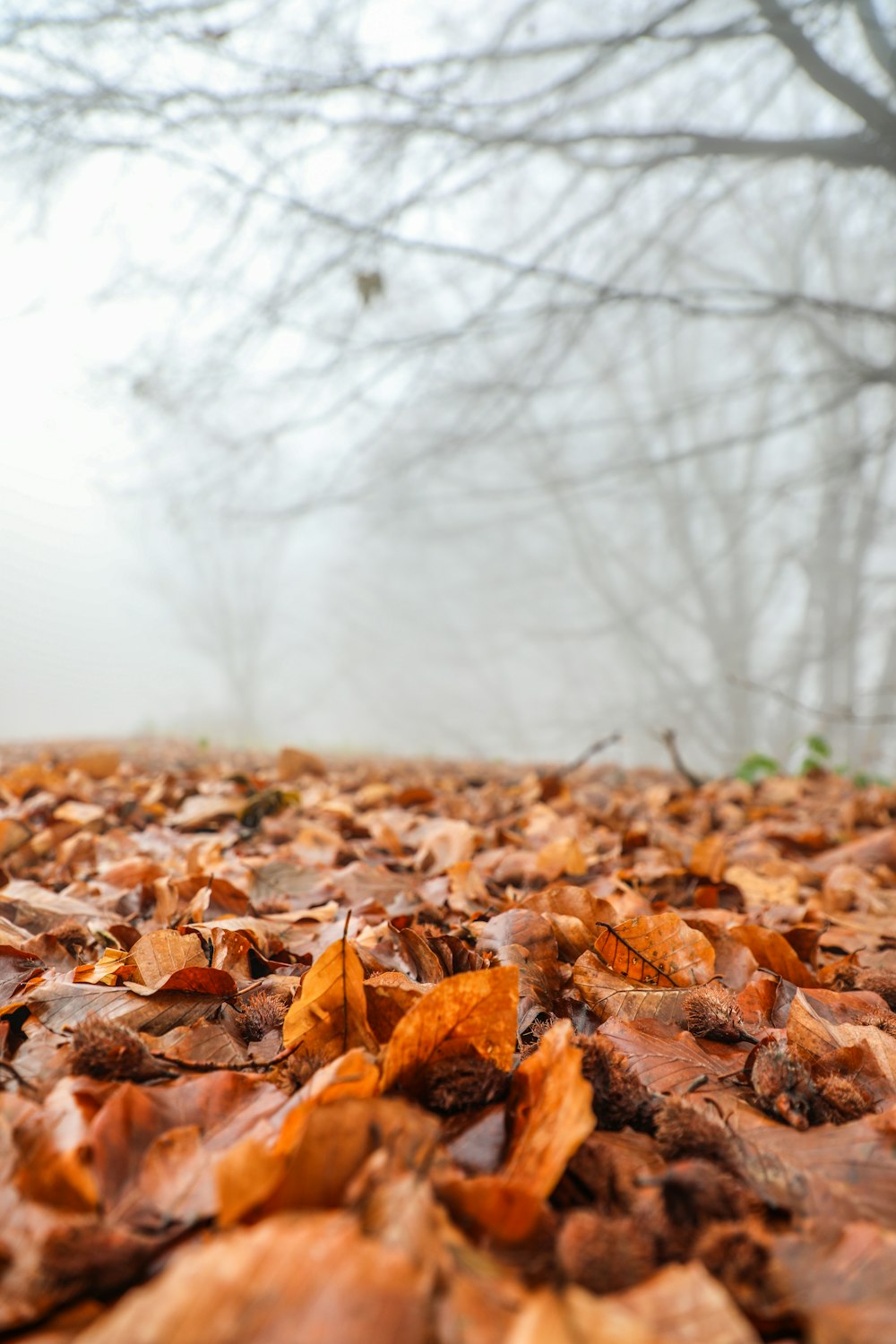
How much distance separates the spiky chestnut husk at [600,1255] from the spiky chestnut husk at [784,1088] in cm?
24

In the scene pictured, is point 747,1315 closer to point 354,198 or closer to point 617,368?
point 354,198

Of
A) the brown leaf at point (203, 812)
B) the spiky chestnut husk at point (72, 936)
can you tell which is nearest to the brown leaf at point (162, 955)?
the spiky chestnut husk at point (72, 936)

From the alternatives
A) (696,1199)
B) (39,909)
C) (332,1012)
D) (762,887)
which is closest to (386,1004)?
(332,1012)

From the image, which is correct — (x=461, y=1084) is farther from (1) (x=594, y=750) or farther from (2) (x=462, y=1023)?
(1) (x=594, y=750)

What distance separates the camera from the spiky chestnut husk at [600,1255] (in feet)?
1.27

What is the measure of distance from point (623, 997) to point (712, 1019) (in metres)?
0.09

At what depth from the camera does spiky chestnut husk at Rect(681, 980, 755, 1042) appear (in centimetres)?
74

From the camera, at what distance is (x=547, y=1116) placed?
0.50m

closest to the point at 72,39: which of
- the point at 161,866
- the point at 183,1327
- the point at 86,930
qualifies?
the point at 161,866

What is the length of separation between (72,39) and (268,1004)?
14.3ft

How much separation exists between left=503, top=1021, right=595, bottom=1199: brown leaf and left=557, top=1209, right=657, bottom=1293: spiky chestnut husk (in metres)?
0.04

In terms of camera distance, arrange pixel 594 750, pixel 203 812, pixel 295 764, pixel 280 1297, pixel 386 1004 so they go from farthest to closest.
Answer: pixel 295 764
pixel 594 750
pixel 203 812
pixel 386 1004
pixel 280 1297

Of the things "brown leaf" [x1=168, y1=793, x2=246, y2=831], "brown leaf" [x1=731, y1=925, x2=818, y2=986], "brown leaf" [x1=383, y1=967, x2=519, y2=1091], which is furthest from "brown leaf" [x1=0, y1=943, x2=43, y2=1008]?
"brown leaf" [x1=168, y1=793, x2=246, y2=831]

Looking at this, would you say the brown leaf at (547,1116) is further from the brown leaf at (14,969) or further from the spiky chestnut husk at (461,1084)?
the brown leaf at (14,969)
